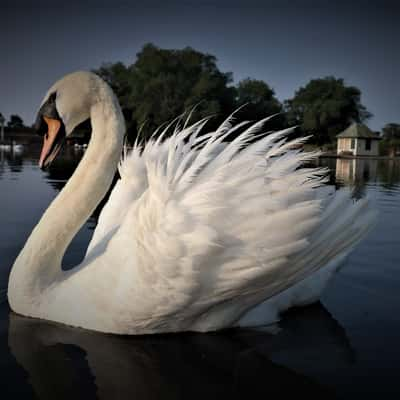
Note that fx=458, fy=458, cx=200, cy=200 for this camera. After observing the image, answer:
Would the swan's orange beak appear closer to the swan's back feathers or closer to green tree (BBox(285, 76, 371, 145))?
the swan's back feathers

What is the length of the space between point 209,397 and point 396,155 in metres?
53.1

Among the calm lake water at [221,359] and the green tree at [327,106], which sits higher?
the green tree at [327,106]

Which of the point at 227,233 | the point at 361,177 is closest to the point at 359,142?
the point at 361,177

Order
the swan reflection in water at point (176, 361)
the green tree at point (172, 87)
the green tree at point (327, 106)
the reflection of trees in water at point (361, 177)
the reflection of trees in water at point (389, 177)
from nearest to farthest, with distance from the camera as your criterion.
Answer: the swan reflection in water at point (176, 361) → the reflection of trees in water at point (361, 177) → the reflection of trees in water at point (389, 177) → the green tree at point (172, 87) → the green tree at point (327, 106)

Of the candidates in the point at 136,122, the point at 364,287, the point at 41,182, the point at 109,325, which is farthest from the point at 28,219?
the point at 136,122

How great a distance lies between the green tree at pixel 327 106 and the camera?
5884 cm

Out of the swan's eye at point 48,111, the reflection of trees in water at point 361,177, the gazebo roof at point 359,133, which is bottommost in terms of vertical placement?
the reflection of trees in water at point 361,177

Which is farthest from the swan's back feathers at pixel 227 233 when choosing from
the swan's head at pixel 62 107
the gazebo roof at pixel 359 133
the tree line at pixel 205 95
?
the gazebo roof at pixel 359 133

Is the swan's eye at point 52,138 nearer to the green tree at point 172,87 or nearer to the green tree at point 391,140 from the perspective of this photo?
Result: the green tree at point 172,87

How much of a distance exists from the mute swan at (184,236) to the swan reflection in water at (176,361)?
0.31 feet

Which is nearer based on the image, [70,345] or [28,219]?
[70,345]

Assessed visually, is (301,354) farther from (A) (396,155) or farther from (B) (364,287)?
(A) (396,155)

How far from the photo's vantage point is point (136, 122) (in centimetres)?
5109

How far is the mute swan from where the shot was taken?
2260mm
